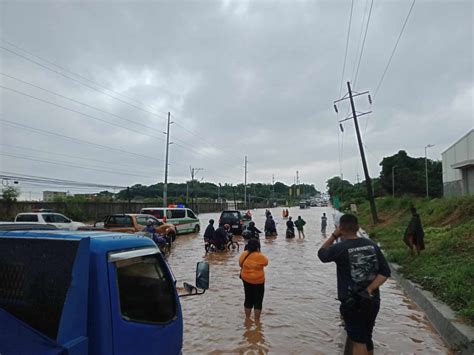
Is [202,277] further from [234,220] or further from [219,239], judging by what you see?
[234,220]

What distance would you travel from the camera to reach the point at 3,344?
2.05 meters

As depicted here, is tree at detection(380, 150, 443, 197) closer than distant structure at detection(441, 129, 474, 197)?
No

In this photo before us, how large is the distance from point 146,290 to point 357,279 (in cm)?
214

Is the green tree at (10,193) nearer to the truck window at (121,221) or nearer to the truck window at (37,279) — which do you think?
the truck window at (121,221)

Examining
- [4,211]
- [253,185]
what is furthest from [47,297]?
[253,185]

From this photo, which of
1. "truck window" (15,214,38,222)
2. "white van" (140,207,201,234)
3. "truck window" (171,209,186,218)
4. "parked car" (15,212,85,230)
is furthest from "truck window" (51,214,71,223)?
"truck window" (171,209,186,218)

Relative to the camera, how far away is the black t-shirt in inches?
156

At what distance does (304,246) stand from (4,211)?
888 inches

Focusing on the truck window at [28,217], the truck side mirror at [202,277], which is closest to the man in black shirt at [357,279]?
the truck side mirror at [202,277]

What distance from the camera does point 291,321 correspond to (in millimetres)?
7109

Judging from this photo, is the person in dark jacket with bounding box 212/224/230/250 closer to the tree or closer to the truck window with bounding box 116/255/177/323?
the truck window with bounding box 116/255/177/323

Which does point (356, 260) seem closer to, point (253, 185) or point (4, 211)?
point (4, 211)

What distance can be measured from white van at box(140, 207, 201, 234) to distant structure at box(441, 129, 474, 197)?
52.3 feet

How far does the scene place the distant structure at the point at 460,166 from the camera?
25734 millimetres
